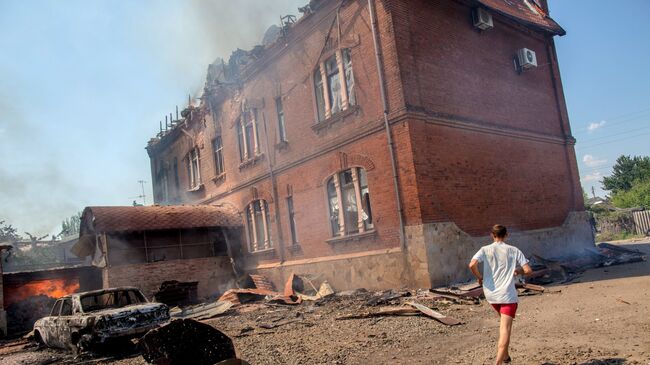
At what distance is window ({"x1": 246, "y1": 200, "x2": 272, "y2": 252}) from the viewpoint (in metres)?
18.6

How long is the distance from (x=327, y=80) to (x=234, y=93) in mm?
6737

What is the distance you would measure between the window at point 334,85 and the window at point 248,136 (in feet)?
14.5

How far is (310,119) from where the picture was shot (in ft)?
51.9

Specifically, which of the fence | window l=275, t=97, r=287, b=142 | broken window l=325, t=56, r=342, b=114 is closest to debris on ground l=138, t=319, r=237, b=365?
broken window l=325, t=56, r=342, b=114

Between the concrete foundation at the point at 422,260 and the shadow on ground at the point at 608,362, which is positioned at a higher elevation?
the concrete foundation at the point at 422,260

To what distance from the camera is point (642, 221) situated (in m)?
29.5

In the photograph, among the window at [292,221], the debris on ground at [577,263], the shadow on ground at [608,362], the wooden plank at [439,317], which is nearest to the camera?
the shadow on ground at [608,362]

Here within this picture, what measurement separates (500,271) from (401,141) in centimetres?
736

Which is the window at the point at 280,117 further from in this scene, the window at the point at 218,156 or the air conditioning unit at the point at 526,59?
the air conditioning unit at the point at 526,59

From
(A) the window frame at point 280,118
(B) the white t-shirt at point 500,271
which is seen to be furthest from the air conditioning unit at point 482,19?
(B) the white t-shirt at point 500,271

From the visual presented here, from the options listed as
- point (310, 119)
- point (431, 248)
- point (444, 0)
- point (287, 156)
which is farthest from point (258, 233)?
point (444, 0)

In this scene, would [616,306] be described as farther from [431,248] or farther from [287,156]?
[287,156]

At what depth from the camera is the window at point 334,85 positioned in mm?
14266

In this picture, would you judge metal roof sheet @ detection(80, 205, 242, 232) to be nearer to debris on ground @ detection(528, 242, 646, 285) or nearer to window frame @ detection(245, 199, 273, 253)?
window frame @ detection(245, 199, 273, 253)
